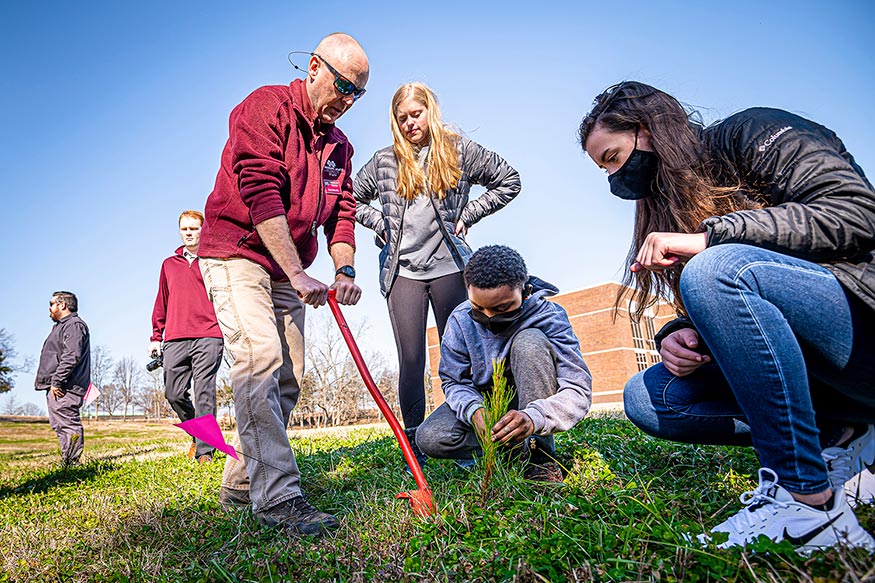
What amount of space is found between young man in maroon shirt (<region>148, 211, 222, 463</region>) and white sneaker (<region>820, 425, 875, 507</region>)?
5.10 m

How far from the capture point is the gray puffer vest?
385 cm

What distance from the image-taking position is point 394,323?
12.5 feet

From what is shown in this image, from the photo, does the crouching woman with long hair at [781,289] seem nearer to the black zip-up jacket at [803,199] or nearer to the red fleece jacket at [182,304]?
the black zip-up jacket at [803,199]

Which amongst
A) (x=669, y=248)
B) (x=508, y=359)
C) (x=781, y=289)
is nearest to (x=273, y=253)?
(x=508, y=359)

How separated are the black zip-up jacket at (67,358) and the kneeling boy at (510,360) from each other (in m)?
5.56

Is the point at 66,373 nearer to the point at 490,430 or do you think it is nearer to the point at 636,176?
Result: the point at 490,430

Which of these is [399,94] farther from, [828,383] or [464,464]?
[828,383]

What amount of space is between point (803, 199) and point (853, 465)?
91 centimetres

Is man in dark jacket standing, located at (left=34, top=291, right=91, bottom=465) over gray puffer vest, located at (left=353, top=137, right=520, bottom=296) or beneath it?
beneath

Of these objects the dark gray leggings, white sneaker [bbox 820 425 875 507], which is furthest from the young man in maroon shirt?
white sneaker [bbox 820 425 875 507]

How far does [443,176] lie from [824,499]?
9.43 ft

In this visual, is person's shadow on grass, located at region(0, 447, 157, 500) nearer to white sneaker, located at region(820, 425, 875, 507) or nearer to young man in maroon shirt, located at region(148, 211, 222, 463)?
young man in maroon shirt, located at region(148, 211, 222, 463)

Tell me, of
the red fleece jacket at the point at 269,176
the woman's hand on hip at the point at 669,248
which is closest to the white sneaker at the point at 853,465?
the woman's hand on hip at the point at 669,248

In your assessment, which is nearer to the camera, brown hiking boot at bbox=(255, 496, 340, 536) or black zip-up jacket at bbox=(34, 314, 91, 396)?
brown hiking boot at bbox=(255, 496, 340, 536)
